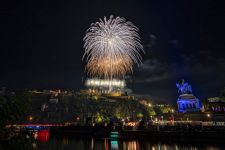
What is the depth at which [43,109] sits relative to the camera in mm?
159875

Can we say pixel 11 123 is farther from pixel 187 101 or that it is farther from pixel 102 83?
pixel 102 83

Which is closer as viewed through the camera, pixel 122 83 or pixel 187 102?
pixel 187 102

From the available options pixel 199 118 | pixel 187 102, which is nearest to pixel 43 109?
pixel 187 102

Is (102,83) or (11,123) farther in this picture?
(102,83)

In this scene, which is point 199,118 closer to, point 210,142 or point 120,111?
point 210,142

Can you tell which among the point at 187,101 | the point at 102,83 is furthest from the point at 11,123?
the point at 102,83

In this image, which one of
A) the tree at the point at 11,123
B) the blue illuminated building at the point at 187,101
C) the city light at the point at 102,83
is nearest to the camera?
the tree at the point at 11,123

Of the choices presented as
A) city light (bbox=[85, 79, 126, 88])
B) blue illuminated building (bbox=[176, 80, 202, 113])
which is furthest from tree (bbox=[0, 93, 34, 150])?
city light (bbox=[85, 79, 126, 88])

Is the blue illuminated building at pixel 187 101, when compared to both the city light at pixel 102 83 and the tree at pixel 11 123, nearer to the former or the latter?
the city light at pixel 102 83

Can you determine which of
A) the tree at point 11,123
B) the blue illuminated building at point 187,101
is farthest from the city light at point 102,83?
the tree at point 11,123

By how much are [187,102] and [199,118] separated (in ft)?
90.9

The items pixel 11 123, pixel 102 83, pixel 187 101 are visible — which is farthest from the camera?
pixel 102 83

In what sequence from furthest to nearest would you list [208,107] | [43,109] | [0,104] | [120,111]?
[120,111] → [43,109] → [208,107] → [0,104]

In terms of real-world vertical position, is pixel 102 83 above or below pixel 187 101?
above
